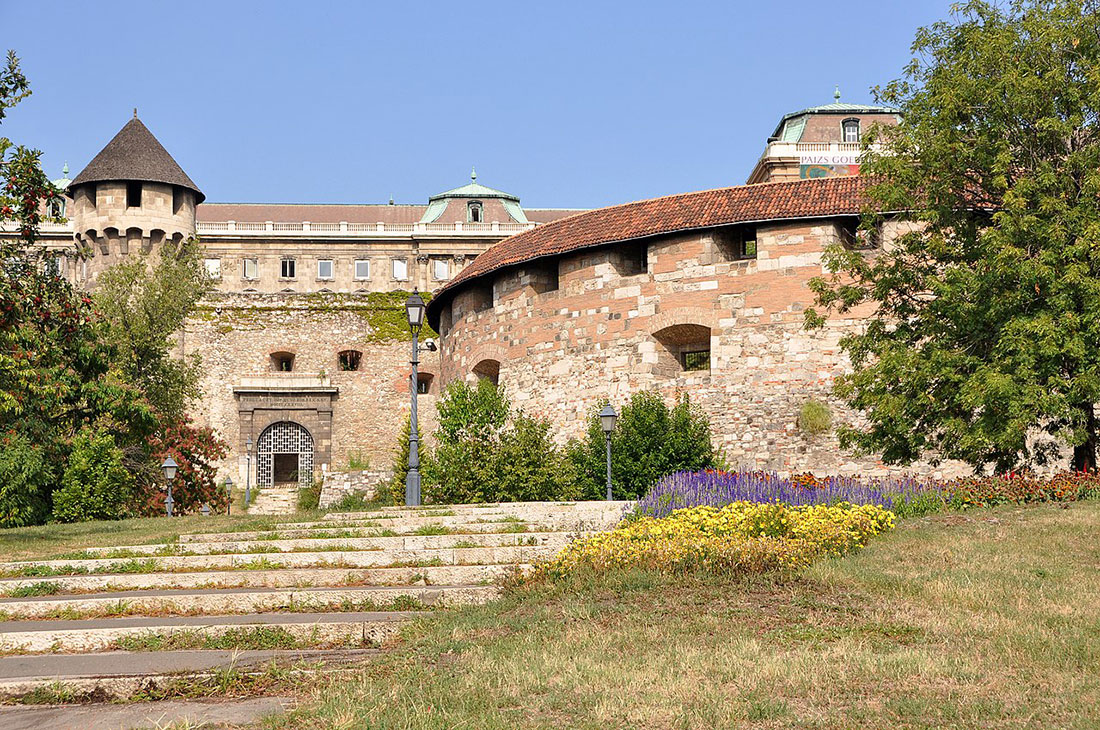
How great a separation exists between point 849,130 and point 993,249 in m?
30.6

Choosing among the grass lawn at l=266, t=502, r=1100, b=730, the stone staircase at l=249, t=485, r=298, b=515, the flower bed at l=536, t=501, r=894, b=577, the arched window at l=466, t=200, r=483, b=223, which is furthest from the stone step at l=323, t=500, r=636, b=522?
the arched window at l=466, t=200, r=483, b=223

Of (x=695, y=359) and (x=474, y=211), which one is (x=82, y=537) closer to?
(x=695, y=359)

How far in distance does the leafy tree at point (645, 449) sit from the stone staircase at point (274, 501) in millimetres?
18041

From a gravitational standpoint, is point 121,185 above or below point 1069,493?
above

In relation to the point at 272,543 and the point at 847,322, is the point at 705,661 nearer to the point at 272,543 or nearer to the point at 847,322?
the point at 272,543

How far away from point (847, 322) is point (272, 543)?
12.3 meters

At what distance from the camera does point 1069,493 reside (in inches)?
483

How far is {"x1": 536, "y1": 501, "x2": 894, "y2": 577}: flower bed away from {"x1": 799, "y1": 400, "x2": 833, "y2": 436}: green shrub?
9.07m

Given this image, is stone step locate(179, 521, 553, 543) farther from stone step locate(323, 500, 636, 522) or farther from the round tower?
the round tower

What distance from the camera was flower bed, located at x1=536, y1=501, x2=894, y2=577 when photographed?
8594 millimetres

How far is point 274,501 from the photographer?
37.4 m

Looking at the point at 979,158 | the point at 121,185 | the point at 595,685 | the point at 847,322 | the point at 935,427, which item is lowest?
the point at 595,685

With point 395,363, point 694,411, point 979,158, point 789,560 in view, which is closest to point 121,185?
point 395,363

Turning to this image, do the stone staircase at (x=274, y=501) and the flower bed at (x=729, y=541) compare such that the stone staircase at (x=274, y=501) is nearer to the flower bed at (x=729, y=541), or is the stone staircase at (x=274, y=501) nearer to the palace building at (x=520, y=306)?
the palace building at (x=520, y=306)
